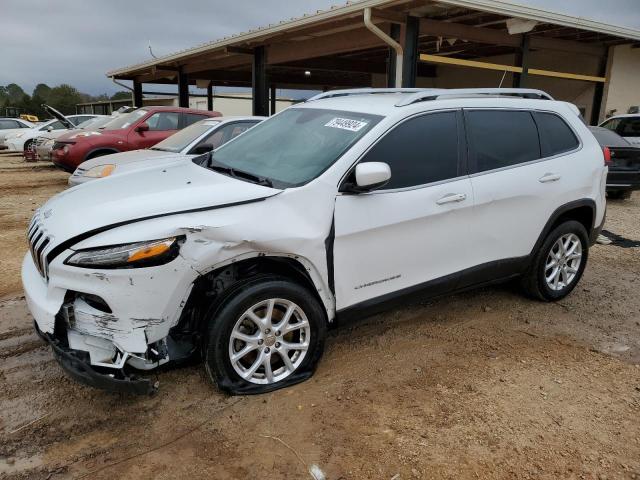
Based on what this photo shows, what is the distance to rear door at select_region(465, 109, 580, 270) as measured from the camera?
12.7 ft

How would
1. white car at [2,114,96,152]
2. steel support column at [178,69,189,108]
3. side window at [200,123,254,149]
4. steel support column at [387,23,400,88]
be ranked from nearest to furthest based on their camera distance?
side window at [200,123,254,149] → steel support column at [387,23,400,88] → white car at [2,114,96,152] → steel support column at [178,69,189,108]

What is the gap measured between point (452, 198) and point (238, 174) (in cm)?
150

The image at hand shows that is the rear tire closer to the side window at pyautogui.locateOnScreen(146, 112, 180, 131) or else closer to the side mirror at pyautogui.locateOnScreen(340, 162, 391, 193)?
the side mirror at pyautogui.locateOnScreen(340, 162, 391, 193)

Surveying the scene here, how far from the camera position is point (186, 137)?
770cm

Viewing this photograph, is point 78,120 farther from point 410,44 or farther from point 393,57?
point 410,44

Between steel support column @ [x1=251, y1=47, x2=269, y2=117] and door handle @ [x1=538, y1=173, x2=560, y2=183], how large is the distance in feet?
35.5

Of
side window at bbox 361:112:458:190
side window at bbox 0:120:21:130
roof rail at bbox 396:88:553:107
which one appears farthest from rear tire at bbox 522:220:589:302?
side window at bbox 0:120:21:130

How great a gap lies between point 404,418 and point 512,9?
8.93 meters

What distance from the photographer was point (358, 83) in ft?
79.8

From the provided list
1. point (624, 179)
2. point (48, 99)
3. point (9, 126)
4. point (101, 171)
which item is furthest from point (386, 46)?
point (48, 99)

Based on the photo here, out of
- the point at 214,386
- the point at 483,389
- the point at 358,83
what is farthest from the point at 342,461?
the point at 358,83

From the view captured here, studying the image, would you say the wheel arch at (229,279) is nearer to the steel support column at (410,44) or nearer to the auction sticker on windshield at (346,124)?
the auction sticker on windshield at (346,124)

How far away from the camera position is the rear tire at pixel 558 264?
4484 millimetres

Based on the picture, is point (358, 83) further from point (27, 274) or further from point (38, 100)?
point (38, 100)
